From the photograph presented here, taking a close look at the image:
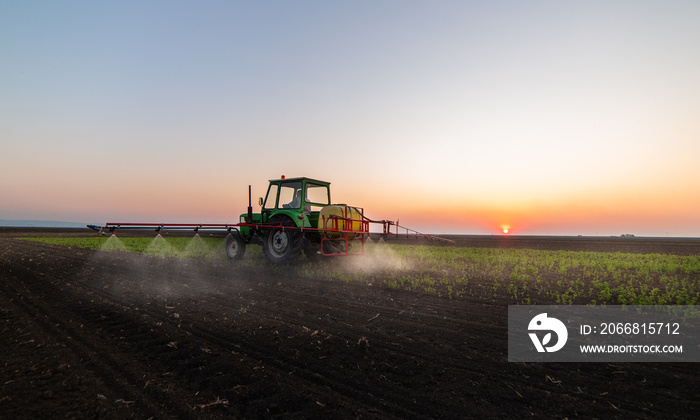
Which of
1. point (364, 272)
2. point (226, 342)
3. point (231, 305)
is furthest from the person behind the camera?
point (364, 272)

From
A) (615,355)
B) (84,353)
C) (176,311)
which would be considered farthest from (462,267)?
(84,353)

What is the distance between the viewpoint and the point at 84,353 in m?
4.14

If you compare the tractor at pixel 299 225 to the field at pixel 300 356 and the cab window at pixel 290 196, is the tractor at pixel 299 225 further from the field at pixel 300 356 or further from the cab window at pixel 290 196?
the field at pixel 300 356

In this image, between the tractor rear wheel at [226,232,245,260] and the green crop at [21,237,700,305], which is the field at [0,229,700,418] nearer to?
the green crop at [21,237,700,305]

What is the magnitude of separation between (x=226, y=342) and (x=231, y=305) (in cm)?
202

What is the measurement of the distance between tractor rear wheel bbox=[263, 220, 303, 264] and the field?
2.44 meters

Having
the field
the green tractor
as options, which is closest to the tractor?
the green tractor

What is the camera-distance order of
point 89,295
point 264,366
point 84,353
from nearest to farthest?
1. point 264,366
2. point 84,353
3. point 89,295

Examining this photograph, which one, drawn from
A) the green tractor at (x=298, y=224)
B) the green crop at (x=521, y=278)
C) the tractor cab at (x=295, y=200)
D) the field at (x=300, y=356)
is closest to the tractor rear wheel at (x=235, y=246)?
the green tractor at (x=298, y=224)

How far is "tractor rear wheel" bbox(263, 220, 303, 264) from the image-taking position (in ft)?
35.8

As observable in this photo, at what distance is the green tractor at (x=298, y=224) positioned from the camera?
11047 mm

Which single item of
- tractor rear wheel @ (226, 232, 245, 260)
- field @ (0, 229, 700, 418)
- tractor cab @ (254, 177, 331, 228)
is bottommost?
field @ (0, 229, 700, 418)

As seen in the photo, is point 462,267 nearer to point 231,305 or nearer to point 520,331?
point 520,331

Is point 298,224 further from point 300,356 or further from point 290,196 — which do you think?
point 300,356
